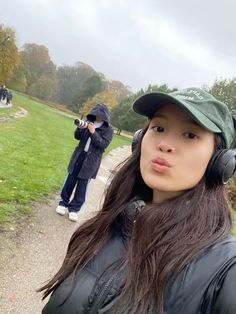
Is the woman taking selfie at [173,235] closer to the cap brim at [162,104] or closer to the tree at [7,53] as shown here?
the cap brim at [162,104]

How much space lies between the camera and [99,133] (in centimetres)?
599

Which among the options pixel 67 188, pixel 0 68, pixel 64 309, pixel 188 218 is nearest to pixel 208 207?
pixel 188 218

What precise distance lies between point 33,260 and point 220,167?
3.51m

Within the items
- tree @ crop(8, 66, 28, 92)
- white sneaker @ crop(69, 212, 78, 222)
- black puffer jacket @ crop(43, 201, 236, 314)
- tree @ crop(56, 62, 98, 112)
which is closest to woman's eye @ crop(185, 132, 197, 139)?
black puffer jacket @ crop(43, 201, 236, 314)

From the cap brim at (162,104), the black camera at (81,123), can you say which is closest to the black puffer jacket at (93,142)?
the black camera at (81,123)

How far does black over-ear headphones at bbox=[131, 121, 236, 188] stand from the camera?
1.52 m

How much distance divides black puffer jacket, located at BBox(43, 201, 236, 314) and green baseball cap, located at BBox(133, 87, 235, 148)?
438 millimetres

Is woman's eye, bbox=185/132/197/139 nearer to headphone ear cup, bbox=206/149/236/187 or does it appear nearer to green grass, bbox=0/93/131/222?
headphone ear cup, bbox=206/149/236/187

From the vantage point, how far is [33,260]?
14.7ft

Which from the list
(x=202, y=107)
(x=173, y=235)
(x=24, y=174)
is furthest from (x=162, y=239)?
(x=24, y=174)

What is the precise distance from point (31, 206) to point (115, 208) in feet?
15.6

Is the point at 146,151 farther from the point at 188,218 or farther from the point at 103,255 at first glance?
Result: the point at 103,255

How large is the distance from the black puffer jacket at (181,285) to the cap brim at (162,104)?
1.48 ft

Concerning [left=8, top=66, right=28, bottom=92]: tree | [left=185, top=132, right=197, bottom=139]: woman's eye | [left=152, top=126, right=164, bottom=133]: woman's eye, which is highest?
[left=185, top=132, right=197, bottom=139]: woman's eye
